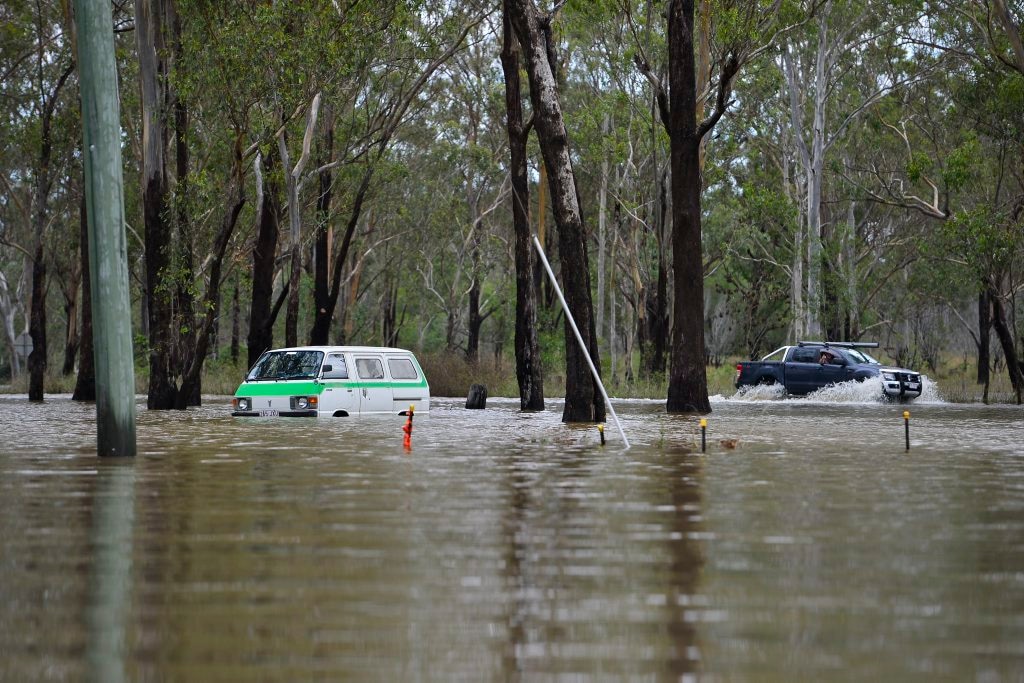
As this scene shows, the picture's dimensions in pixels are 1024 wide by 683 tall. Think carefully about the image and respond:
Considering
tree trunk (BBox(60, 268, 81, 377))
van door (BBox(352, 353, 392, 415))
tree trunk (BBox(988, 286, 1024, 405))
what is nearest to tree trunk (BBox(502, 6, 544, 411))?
van door (BBox(352, 353, 392, 415))

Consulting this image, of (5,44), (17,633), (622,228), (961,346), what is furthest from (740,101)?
(17,633)

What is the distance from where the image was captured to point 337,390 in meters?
26.0

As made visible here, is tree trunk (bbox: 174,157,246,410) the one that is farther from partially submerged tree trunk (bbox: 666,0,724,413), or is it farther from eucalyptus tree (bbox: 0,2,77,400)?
eucalyptus tree (bbox: 0,2,77,400)

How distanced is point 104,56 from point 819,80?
43221 mm

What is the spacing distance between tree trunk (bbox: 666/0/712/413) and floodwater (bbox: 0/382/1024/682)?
1553 cm

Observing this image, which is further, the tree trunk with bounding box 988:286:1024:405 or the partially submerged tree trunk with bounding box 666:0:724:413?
the tree trunk with bounding box 988:286:1024:405

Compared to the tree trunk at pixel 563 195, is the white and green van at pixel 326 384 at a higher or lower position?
lower

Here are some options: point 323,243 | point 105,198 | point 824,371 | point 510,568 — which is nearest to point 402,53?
point 323,243

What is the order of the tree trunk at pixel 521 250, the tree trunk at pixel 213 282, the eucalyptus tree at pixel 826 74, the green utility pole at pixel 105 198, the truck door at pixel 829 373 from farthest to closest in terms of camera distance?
1. the eucalyptus tree at pixel 826 74
2. the truck door at pixel 829 373
3. the tree trunk at pixel 521 250
4. the tree trunk at pixel 213 282
5. the green utility pole at pixel 105 198

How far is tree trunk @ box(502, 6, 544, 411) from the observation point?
112ft

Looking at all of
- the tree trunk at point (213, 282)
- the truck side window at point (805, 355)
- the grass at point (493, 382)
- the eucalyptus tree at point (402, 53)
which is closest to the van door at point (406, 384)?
the tree trunk at point (213, 282)

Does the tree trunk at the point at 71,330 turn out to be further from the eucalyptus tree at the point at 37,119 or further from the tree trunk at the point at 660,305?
the tree trunk at the point at 660,305

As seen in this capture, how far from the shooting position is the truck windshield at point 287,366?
1030 inches

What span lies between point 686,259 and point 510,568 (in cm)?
2489
